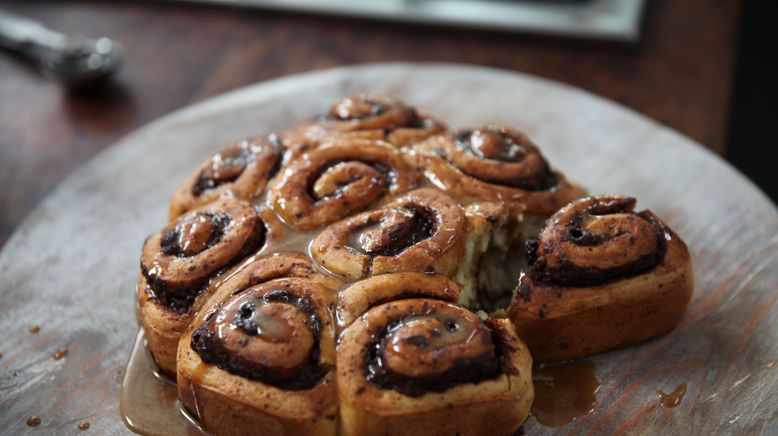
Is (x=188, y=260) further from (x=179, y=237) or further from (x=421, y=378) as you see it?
(x=421, y=378)

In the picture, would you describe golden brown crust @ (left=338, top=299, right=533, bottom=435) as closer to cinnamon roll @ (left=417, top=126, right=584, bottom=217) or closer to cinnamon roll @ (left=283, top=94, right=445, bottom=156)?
cinnamon roll @ (left=417, top=126, right=584, bottom=217)

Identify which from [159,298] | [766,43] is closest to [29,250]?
[159,298]

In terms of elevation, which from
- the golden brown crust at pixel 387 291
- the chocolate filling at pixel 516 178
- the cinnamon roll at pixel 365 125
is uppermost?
the cinnamon roll at pixel 365 125

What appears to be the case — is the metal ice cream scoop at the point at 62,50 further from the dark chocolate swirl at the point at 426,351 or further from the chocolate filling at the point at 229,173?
the dark chocolate swirl at the point at 426,351

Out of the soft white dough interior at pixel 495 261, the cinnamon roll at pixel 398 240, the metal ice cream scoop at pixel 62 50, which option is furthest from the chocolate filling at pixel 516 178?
the metal ice cream scoop at pixel 62 50

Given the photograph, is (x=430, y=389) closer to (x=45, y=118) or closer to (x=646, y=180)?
(x=646, y=180)

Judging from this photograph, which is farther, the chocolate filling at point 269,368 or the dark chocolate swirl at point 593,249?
the dark chocolate swirl at point 593,249

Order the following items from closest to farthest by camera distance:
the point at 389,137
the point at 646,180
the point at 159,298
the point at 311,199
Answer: the point at 159,298 → the point at 311,199 → the point at 389,137 → the point at 646,180

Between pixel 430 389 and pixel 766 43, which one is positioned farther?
pixel 766 43
